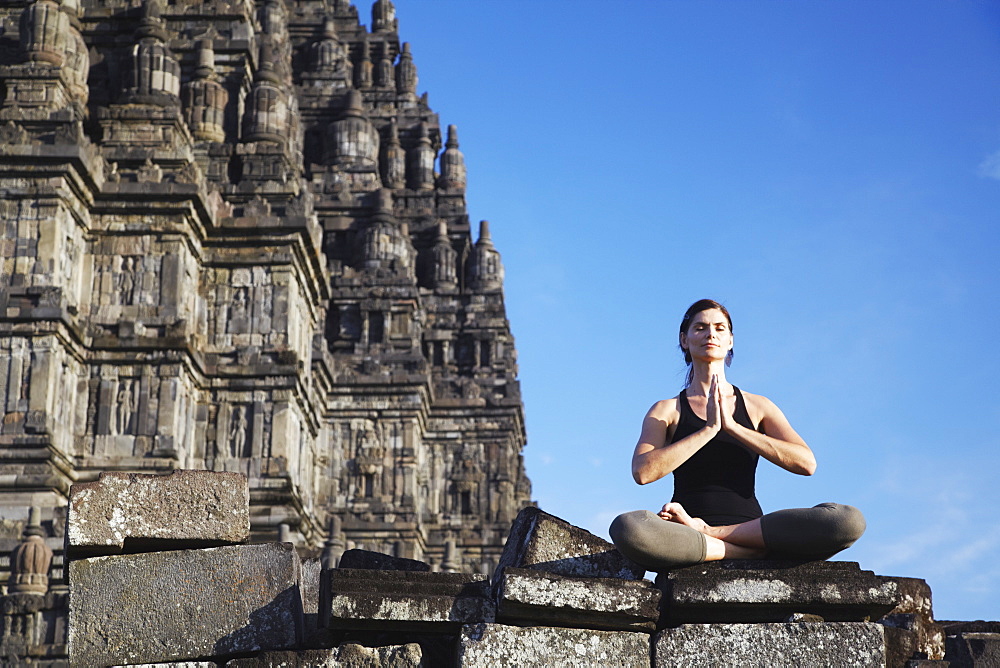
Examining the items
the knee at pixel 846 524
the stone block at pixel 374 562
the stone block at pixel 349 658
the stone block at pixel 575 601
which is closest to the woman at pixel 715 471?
the knee at pixel 846 524

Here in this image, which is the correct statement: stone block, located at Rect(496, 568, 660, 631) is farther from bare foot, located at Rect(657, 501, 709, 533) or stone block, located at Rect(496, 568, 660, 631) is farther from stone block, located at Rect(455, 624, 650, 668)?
bare foot, located at Rect(657, 501, 709, 533)

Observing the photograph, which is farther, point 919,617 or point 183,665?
point 919,617

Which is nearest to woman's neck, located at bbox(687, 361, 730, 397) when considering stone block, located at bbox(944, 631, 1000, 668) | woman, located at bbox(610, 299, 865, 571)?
woman, located at bbox(610, 299, 865, 571)

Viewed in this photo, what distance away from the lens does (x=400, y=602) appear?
7629 mm

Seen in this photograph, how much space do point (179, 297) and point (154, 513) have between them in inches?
767

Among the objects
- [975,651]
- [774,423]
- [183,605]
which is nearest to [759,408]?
[774,423]

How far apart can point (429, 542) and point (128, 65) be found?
22.8 meters

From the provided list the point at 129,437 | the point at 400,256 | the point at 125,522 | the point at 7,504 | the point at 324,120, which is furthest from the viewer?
the point at 324,120

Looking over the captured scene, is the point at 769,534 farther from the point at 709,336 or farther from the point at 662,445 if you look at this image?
the point at 709,336

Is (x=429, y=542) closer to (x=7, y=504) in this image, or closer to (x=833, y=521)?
(x=7, y=504)

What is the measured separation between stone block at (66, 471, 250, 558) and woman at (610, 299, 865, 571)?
2.06 m

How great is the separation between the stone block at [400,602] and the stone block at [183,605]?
34 cm

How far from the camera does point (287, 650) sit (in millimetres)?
7730

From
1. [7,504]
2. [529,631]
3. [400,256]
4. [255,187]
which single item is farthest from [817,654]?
[400,256]
